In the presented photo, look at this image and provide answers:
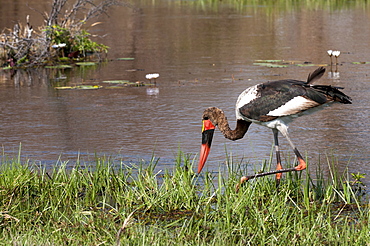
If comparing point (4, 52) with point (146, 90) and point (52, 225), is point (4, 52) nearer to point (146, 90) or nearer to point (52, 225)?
point (146, 90)

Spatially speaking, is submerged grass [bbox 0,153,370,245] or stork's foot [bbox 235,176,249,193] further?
stork's foot [bbox 235,176,249,193]

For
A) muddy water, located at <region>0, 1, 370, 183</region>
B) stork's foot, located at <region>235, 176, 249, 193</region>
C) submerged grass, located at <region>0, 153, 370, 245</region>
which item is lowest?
submerged grass, located at <region>0, 153, 370, 245</region>

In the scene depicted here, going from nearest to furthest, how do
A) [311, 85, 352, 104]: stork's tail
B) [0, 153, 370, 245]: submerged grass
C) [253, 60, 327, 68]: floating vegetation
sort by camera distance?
[0, 153, 370, 245]: submerged grass → [311, 85, 352, 104]: stork's tail → [253, 60, 327, 68]: floating vegetation

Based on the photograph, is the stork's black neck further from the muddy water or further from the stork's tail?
the stork's tail

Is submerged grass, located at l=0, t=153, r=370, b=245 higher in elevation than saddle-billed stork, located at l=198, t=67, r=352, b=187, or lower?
lower

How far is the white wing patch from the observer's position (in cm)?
592

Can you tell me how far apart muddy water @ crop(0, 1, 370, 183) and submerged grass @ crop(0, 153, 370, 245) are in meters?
0.72

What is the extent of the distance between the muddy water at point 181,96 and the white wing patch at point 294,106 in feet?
1.43

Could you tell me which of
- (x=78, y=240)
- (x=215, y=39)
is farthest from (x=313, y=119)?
(x=215, y=39)

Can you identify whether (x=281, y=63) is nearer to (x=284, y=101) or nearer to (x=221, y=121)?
(x=221, y=121)

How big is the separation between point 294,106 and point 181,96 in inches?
197

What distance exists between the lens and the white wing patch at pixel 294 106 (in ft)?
19.4

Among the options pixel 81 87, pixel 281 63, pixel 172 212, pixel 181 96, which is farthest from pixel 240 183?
pixel 281 63

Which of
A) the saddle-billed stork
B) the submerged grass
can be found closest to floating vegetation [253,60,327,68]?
the saddle-billed stork
